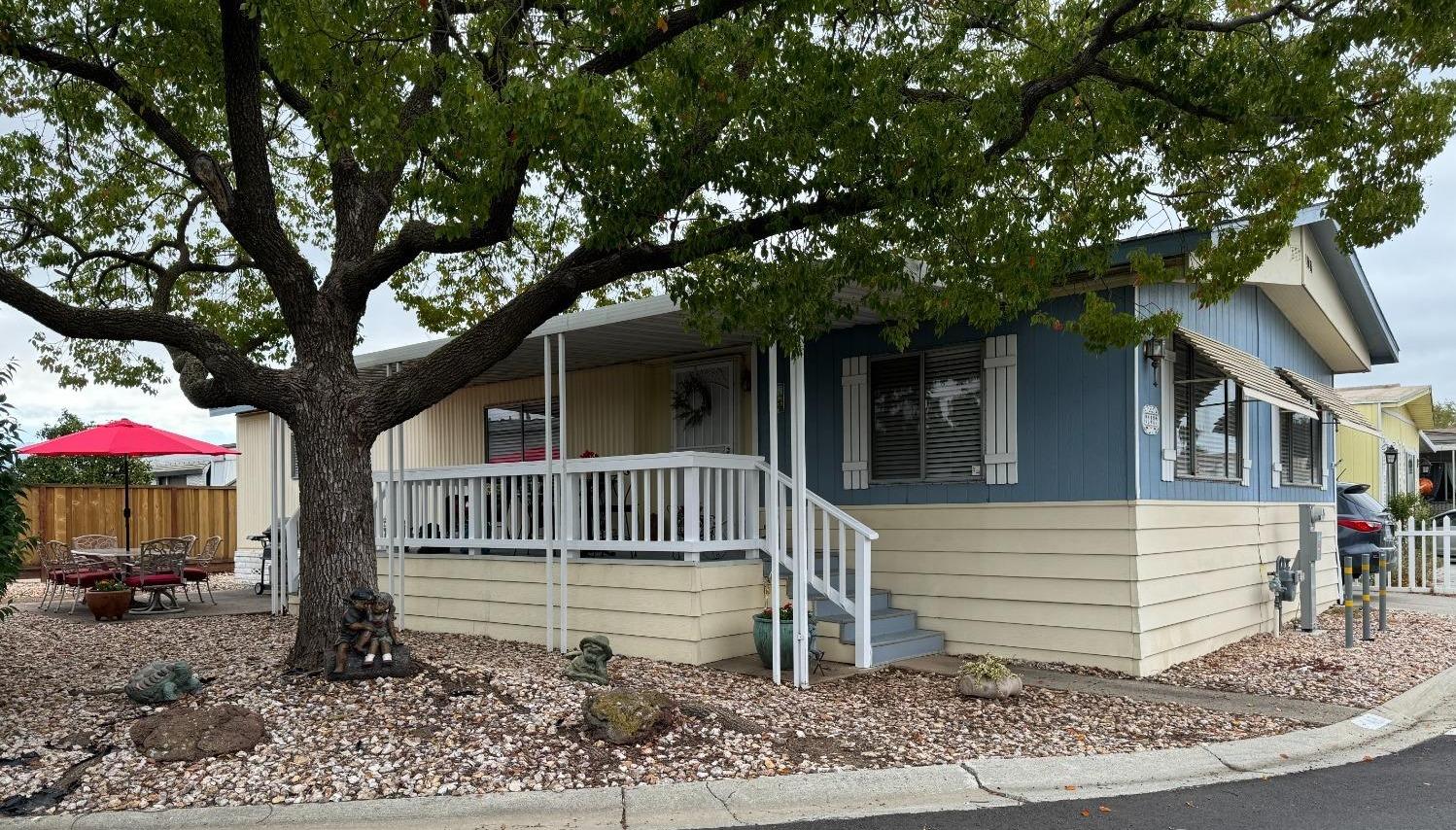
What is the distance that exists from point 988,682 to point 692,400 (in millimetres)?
4937

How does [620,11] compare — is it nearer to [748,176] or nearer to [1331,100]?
[748,176]

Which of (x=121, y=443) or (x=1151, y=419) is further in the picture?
(x=121, y=443)

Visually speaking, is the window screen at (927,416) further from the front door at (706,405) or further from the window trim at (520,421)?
the window trim at (520,421)

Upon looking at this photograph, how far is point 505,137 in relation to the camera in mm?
5789

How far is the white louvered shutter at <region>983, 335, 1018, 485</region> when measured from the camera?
837cm

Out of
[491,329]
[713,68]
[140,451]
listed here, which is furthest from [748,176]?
[140,451]

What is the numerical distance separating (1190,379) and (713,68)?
4.99 meters

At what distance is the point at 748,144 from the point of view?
6.25m

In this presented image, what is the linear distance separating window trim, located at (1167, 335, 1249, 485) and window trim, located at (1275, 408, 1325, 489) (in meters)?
0.74

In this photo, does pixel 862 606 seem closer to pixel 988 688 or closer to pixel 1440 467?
pixel 988 688

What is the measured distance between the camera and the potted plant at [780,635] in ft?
24.2

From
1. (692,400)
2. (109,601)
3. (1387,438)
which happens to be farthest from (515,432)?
(1387,438)

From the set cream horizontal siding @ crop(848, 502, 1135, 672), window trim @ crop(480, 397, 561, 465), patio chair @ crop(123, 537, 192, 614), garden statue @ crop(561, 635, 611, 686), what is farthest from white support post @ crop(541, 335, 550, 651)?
patio chair @ crop(123, 537, 192, 614)

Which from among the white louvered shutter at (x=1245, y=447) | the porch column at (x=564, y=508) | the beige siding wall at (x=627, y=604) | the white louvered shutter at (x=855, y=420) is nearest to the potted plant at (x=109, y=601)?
the beige siding wall at (x=627, y=604)
